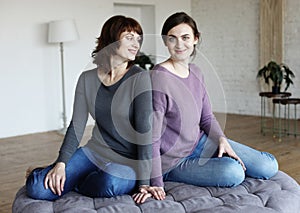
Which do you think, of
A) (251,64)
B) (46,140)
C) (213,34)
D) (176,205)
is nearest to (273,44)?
(251,64)

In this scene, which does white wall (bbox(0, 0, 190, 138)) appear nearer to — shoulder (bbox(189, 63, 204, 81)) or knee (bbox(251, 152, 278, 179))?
shoulder (bbox(189, 63, 204, 81))

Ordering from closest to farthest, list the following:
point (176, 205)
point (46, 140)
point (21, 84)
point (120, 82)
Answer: point (176, 205)
point (120, 82)
point (46, 140)
point (21, 84)

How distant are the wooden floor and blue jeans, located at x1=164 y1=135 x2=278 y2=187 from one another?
18.4 inches

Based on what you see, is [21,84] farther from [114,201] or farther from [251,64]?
[114,201]

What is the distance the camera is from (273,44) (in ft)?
20.5

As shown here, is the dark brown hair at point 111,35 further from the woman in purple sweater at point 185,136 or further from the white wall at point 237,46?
the white wall at point 237,46

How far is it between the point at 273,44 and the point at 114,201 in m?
5.06

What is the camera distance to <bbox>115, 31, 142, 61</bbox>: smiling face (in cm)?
185

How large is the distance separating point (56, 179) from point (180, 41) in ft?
2.63

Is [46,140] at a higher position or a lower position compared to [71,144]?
lower

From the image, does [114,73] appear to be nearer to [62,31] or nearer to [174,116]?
[174,116]

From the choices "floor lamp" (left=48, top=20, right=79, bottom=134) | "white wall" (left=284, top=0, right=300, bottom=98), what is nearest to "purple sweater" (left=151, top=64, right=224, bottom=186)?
"floor lamp" (left=48, top=20, right=79, bottom=134)

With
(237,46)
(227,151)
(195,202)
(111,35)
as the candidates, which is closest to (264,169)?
(227,151)

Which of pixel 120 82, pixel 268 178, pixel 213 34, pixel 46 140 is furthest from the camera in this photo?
pixel 213 34
